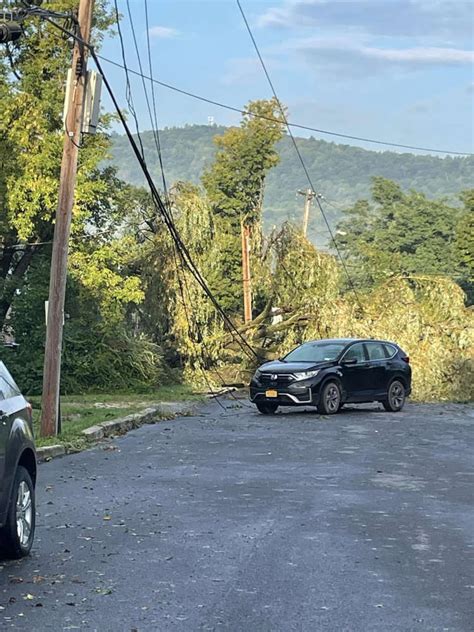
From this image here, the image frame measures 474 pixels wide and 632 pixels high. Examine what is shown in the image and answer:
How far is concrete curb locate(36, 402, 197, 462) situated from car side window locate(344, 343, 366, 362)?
12.6 feet

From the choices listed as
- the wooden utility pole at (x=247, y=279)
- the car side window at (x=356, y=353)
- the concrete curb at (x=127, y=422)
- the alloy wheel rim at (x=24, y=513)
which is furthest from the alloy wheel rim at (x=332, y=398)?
the alloy wheel rim at (x=24, y=513)

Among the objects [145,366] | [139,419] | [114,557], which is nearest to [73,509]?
[114,557]

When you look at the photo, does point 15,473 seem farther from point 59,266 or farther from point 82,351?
point 82,351

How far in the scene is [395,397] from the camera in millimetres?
24922

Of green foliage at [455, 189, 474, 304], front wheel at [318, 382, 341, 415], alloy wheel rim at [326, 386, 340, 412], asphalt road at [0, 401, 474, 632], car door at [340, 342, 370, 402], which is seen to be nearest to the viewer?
asphalt road at [0, 401, 474, 632]

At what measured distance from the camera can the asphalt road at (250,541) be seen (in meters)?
6.45

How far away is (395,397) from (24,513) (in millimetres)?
17618

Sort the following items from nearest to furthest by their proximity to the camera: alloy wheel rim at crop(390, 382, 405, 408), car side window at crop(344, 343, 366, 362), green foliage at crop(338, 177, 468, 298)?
car side window at crop(344, 343, 366, 362), alloy wheel rim at crop(390, 382, 405, 408), green foliage at crop(338, 177, 468, 298)

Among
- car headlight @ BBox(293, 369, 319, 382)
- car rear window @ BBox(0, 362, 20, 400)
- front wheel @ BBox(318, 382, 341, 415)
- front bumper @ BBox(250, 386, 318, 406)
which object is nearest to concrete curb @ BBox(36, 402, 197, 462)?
front bumper @ BBox(250, 386, 318, 406)

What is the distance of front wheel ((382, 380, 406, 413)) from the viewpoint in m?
24.7

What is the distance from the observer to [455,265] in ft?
247

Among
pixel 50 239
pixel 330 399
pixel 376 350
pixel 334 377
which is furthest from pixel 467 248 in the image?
pixel 330 399

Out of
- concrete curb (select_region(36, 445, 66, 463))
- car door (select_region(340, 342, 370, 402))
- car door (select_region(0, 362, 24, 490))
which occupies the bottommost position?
concrete curb (select_region(36, 445, 66, 463))

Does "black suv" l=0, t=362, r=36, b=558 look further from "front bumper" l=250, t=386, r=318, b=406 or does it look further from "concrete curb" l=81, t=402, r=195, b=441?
"front bumper" l=250, t=386, r=318, b=406
